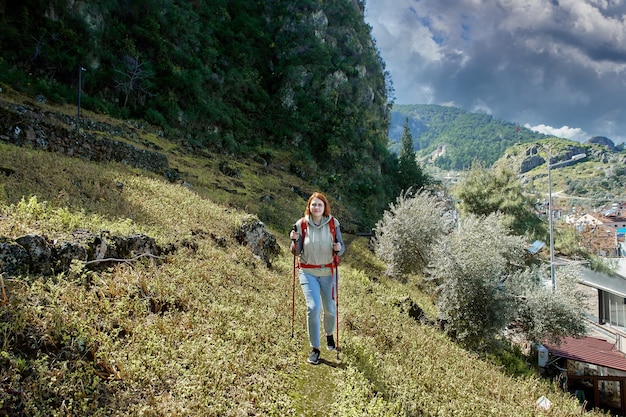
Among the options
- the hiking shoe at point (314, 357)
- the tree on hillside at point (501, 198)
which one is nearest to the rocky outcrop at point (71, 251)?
the hiking shoe at point (314, 357)

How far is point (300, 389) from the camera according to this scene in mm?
4664

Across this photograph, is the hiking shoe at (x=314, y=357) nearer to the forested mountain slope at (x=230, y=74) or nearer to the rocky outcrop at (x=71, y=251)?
the rocky outcrop at (x=71, y=251)

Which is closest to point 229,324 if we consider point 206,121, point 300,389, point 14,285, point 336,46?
point 300,389

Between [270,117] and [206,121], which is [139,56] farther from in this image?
[270,117]

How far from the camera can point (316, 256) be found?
5.33m

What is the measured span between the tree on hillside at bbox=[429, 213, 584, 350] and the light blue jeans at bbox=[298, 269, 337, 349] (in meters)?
7.32

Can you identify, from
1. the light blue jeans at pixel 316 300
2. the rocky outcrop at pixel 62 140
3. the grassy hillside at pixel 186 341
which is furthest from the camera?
the rocky outcrop at pixel 62 140

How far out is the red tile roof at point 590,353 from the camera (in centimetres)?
1307

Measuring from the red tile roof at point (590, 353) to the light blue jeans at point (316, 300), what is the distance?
12.6 m

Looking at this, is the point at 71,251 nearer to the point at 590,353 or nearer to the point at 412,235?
the point at 412,235

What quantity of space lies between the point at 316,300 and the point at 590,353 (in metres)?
15.3

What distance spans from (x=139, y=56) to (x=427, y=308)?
116ft

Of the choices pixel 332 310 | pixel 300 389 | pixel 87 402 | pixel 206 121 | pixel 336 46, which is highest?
pixel 336 46

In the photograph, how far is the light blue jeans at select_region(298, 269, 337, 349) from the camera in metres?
5.16
